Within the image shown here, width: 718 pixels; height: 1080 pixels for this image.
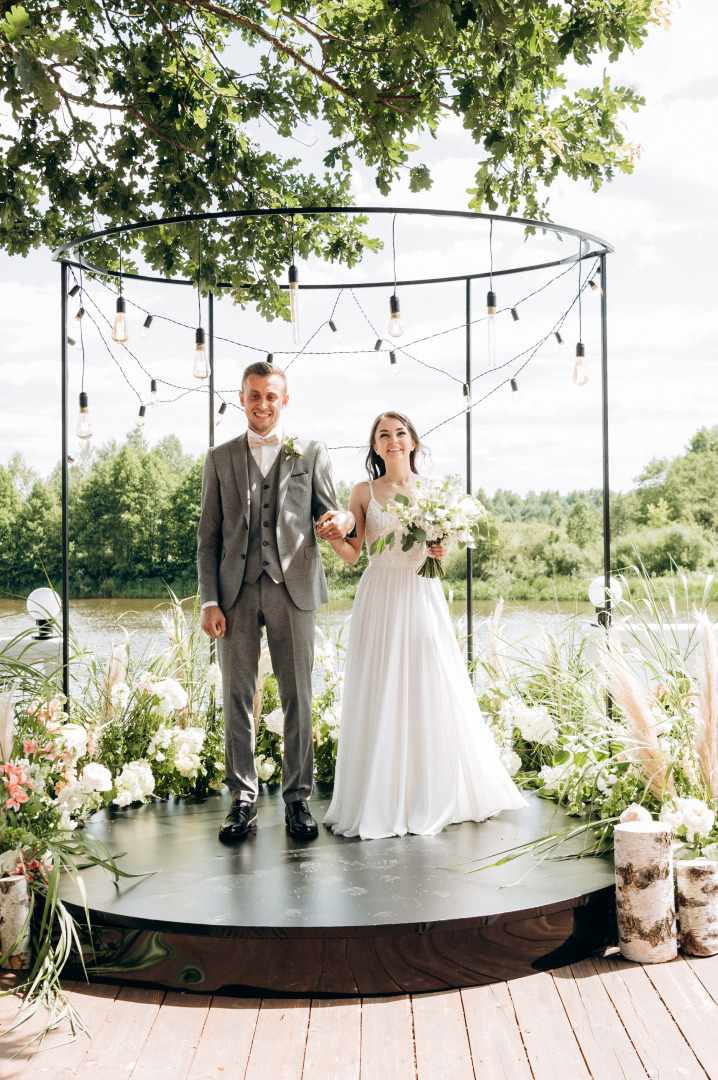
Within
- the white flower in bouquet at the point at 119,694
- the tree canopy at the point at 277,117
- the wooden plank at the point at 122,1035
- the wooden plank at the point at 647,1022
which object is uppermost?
the tree canopy at the point at 277,117

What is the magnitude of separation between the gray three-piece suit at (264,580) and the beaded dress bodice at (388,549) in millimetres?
193

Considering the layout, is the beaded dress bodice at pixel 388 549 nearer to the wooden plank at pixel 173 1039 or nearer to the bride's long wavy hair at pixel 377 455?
the bride's long wavy hair at pixel 377 455

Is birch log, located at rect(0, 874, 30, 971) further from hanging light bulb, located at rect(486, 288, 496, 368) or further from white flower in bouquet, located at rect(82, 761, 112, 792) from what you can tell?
hanging light bulb, located at rect(486, 288, 496, 368)

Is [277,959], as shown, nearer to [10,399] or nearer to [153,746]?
[153,746]

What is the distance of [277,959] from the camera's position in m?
2.70

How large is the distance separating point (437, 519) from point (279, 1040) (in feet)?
6.21

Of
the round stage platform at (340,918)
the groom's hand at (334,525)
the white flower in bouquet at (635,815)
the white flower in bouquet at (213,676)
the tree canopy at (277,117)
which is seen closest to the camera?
the round stage platform at (340,918)

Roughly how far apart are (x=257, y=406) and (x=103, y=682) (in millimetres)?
1607

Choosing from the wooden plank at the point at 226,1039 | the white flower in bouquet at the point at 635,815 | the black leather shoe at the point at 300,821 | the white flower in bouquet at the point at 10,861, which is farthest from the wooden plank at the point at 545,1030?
the white flower in bouquet at the point at 10,861

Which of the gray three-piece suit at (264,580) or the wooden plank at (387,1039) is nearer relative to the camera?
the wooden plank at (387,1039)

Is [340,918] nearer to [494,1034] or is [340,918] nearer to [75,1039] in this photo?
[494,1034]

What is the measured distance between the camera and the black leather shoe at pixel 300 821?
11.7 feet

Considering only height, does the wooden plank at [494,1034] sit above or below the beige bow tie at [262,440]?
below

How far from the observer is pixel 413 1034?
8.12ft
